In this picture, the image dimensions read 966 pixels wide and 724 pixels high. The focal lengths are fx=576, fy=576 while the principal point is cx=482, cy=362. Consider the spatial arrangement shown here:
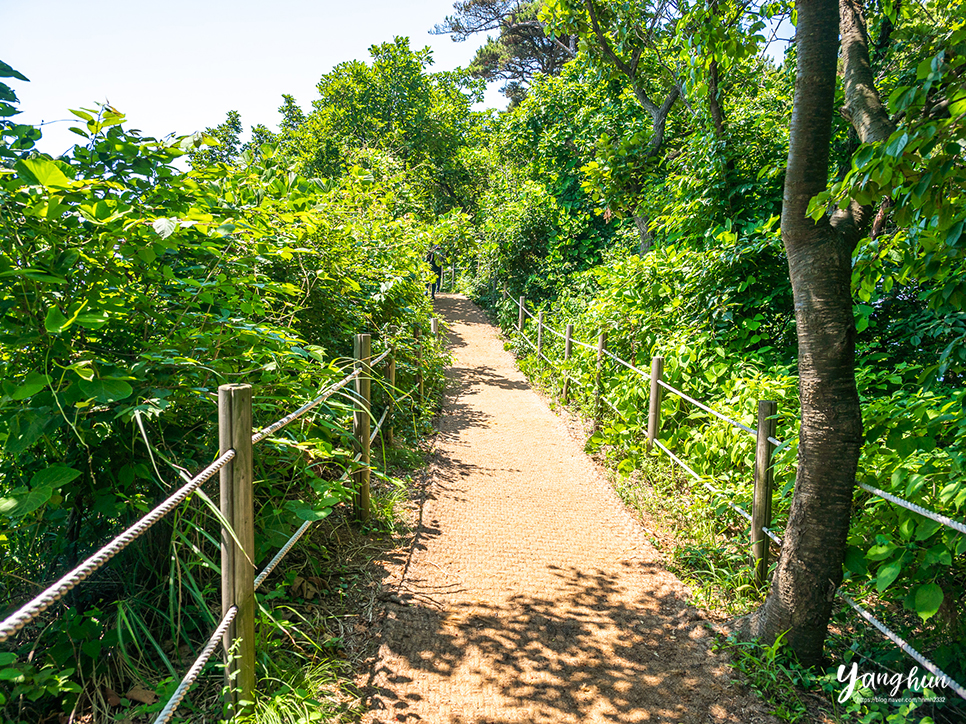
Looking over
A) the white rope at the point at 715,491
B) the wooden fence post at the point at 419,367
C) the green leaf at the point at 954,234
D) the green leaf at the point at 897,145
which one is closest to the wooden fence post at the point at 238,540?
the green leaf at the point at 897,145

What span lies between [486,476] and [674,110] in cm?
739

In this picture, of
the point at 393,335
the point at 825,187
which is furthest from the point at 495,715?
the point at 393,335

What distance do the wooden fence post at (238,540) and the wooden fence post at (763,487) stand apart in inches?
114

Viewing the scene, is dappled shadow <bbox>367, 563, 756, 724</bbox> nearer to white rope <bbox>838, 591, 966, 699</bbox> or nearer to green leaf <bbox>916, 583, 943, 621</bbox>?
white rope <bbox>838, 591, 966, 699</bbox>

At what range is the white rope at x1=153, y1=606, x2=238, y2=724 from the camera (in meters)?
1.65

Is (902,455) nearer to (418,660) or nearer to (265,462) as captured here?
(418,660)

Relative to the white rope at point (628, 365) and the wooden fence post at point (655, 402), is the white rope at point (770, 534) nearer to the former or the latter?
the wooden fence post at point (655, 402)

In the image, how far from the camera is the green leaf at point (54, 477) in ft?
6.65

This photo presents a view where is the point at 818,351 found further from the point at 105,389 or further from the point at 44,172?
the point at 44,172

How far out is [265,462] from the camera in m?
2.94

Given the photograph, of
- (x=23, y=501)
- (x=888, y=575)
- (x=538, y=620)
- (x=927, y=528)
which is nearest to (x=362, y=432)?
(x=538, y=620)

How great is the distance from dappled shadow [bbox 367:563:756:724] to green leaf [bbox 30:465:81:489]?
1.66 meters

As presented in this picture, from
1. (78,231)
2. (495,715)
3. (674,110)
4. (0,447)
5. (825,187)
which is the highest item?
(674,110)

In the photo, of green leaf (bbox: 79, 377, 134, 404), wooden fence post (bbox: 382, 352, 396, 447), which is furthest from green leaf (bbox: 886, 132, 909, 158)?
wooden fence post (bbox: 382, 352, 396, 447)
